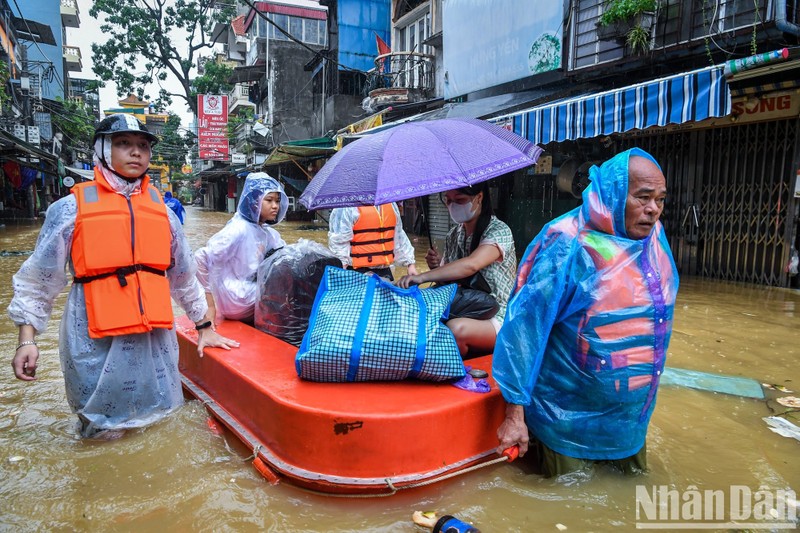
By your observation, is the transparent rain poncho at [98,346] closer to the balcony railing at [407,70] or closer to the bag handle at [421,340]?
the bag handle at [421,340]

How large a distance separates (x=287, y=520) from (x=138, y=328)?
1200 millimetres

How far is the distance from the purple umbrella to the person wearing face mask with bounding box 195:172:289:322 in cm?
82

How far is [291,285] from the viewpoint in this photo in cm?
319

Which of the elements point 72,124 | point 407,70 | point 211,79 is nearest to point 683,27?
point 407,70

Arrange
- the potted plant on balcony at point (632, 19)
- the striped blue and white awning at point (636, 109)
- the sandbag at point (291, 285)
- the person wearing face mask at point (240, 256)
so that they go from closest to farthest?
the sandbag at point (291, 285) < the person wearing face mask at point (240, 256) < the striped blue and white awning at point (636, 109) < the potted plant on balcony at point (632, 19)

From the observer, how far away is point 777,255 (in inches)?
304

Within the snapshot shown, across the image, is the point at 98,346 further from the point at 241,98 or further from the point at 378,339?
the point at 241,98

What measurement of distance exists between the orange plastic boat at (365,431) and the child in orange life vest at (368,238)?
10.2 feet

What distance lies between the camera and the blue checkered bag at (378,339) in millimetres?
2352

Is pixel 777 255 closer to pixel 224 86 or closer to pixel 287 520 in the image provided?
pixel 287 520

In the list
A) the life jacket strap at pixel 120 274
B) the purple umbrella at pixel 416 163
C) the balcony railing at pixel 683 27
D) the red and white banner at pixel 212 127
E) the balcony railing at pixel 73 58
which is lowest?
the life jacket strap at pixel 120 274

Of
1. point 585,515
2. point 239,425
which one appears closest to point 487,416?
point 585,515

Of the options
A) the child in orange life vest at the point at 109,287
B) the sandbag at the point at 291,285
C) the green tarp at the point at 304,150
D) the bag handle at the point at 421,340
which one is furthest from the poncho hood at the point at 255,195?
the green tarp at the point at 304,150

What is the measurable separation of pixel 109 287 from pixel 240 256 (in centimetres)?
120
